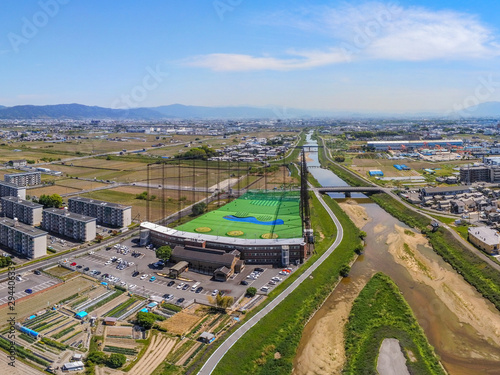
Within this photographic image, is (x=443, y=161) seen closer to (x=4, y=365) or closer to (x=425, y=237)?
(x=425, y=237)

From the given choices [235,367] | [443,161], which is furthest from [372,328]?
[443,161]

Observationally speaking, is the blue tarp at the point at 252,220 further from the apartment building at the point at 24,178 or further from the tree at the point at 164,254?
the apartment building at the point at 24,178

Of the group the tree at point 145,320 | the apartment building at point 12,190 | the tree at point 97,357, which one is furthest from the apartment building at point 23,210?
the tree at point 97,357

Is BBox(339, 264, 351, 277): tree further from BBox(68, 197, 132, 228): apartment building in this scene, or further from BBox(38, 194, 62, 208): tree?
BBox(38, 194, 62, 208): tree

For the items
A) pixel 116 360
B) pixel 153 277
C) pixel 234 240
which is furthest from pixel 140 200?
pixel 116 360

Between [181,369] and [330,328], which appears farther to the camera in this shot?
[330,328]
